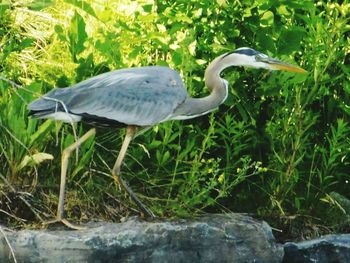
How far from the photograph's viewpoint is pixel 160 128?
512 cm

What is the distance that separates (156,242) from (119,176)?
1.35 feet

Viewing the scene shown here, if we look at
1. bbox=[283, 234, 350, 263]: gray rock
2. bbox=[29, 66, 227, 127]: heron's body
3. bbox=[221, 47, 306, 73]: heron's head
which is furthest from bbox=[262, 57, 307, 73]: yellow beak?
bbox=[283, 234, 350, 263]: gray rock

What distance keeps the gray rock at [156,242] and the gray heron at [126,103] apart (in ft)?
0.59

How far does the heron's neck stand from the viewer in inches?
185

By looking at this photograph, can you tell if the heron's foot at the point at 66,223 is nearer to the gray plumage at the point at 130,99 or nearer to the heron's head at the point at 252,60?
the gray plumage at the point at 130,99

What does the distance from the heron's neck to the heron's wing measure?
0.08 metres

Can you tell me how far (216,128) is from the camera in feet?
17.8

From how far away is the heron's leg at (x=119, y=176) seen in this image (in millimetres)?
4578

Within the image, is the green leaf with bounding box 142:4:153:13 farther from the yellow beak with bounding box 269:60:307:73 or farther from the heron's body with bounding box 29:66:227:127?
the yellow beak with bounding box 269:60:307:73

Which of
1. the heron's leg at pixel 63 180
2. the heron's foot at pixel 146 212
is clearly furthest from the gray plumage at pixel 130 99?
the heron's foot at pixel 146 212

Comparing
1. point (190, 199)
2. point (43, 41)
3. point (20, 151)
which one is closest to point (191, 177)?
point (190, 199)

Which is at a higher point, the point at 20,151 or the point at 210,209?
the point at 20,151

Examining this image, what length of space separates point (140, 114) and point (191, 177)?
0.58 meters

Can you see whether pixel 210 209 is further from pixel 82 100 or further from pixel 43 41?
pixel 43 41
